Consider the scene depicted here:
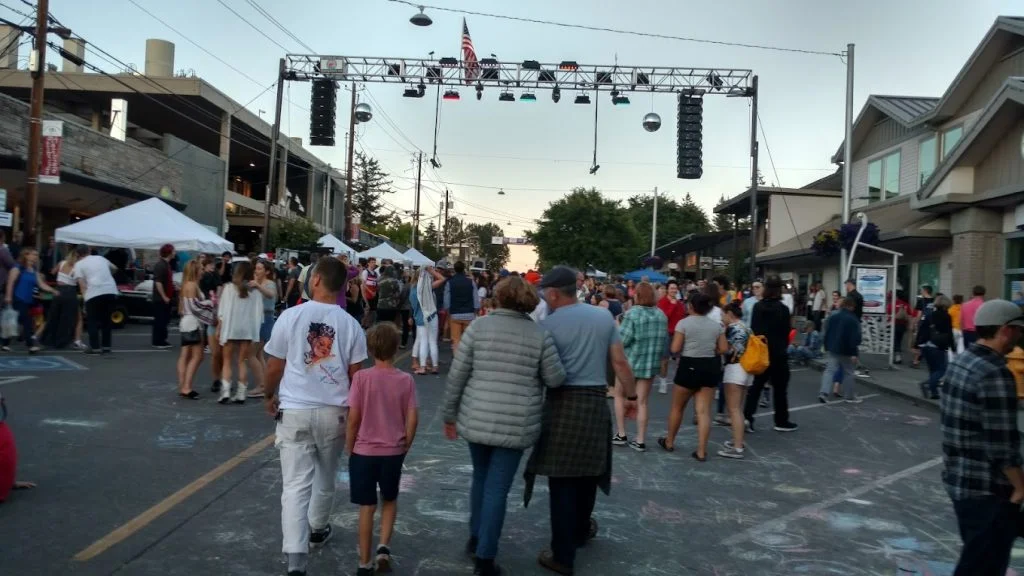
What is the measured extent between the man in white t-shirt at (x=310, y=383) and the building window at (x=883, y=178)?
2321 centimetres

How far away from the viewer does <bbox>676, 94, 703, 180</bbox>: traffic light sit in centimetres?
2128

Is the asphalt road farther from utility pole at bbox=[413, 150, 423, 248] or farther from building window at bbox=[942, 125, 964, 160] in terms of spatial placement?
utility pole at bbox=[413, 150, 423, 248]

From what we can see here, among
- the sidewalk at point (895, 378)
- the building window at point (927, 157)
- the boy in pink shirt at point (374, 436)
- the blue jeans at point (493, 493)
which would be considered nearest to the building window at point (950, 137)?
the building window at point (927, 157)

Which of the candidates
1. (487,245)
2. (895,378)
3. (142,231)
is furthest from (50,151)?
(487,245)

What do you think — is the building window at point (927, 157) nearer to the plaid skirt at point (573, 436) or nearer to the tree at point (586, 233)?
the plaid skirt at point (573, 436)

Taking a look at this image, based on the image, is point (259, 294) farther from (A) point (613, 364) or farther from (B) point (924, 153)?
(B) point (924, 153)

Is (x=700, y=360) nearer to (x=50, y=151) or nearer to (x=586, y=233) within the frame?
(x=50, y=151)

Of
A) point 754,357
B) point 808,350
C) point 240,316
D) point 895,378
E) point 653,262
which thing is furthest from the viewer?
point 653,262

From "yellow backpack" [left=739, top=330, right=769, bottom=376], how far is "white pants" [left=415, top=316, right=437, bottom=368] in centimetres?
636

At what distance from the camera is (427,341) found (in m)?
13.9

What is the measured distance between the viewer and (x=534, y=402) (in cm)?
478

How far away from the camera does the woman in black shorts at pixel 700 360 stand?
8.07m

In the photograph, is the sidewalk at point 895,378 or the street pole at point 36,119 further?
the street pole at point 36,119

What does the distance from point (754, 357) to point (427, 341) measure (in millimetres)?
6541
